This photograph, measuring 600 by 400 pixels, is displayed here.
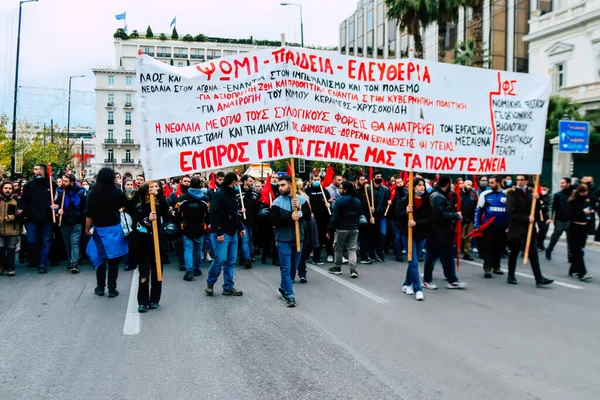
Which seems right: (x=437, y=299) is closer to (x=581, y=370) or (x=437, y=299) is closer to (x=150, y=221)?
(x=581, y=370)

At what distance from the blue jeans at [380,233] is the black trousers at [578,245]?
380cm

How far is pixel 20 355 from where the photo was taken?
5.37m

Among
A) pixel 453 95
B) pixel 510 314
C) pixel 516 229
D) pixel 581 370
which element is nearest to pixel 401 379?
pixel 581 370

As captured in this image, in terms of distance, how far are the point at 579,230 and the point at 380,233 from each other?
13.2 feet

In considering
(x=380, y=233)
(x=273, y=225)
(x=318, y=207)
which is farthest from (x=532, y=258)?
(x=318, y=207)

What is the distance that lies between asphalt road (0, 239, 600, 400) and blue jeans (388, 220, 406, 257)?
3109 millimetres

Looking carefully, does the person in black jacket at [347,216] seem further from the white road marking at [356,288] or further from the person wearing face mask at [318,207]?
the person wearing face mask at [318,207]

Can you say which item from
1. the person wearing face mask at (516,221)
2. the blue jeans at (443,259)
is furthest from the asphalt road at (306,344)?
the person wearing face mask at (516,221)

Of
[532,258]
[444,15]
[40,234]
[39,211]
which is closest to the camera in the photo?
[532,258]

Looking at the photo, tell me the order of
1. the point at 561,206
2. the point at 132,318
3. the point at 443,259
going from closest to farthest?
the point at 132,318 → the point at 443,259 → the point at 561,206

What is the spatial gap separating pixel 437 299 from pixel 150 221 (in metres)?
4.25

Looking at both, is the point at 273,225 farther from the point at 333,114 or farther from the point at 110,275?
the point at 110,275

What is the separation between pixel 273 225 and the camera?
7.83 meters

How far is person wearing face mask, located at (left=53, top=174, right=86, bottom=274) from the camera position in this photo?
1068cm
